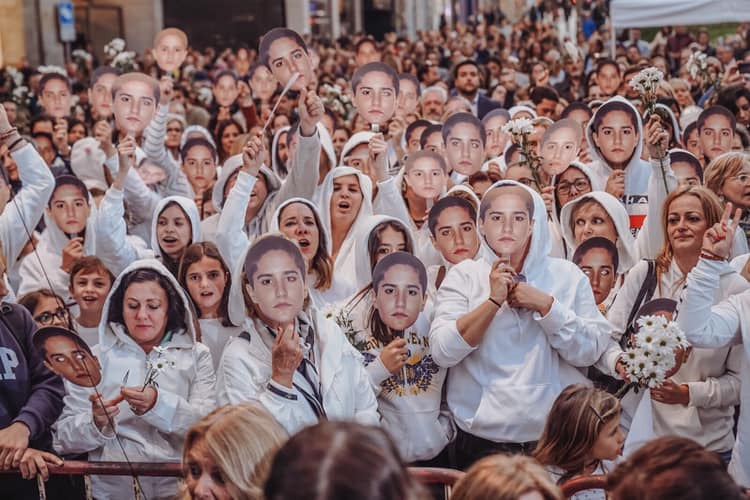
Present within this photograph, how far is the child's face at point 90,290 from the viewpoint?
6.17 meters

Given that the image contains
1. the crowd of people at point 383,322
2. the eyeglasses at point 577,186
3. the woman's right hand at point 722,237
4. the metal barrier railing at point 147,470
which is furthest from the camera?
the eyeglasses at point 577,186

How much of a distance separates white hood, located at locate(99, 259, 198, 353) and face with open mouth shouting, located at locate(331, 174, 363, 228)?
6.00 feet

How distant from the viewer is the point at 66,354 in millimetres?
4816

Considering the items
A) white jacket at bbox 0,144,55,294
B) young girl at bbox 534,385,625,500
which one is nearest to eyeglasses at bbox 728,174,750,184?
young girl at bbox 534,385,625,500

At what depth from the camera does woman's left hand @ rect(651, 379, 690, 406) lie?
16.3 ft

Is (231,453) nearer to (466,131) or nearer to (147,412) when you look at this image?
(147,412)

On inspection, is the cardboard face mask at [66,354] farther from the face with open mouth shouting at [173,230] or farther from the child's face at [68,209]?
the child's face at [68,209]

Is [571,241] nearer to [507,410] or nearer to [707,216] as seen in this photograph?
[707,216]

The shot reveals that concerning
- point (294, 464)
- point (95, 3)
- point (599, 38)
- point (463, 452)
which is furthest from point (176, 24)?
point (294, 464)

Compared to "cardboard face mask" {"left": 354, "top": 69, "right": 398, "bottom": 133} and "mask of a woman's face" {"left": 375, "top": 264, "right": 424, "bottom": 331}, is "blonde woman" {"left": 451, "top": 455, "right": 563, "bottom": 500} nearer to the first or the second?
"mask of a woman's face" {"left": 375, "top": 264, "right": 424, "bottom": 331}

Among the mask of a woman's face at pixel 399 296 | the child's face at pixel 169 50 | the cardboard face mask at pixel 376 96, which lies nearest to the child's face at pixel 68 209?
the child's face at pixel 169 50

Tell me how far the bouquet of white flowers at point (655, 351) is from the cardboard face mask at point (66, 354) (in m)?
2.19

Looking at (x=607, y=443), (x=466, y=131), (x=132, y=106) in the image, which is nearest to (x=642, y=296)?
(x=607, y=443)

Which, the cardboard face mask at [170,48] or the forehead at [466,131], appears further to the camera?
the cardboard face mask at [170,48]
